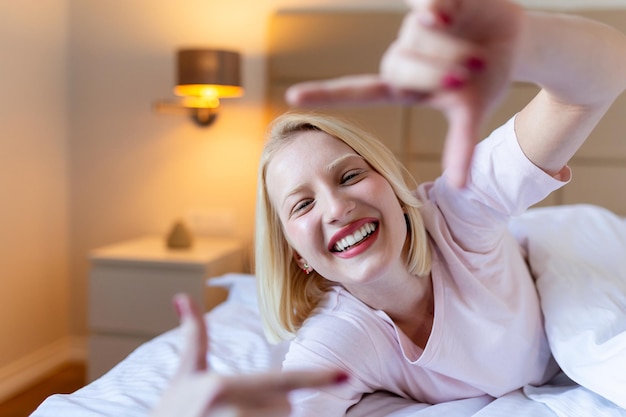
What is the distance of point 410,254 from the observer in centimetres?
116

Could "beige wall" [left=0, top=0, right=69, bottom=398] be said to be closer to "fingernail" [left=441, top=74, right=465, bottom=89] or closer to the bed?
the bed

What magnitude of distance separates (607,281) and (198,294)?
60.9 inches

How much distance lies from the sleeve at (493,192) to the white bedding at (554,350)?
230 millimetres

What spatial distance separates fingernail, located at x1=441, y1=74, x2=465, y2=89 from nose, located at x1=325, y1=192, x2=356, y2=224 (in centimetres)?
51

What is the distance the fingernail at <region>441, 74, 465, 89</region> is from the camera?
0.53m

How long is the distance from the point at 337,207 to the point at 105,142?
229cm

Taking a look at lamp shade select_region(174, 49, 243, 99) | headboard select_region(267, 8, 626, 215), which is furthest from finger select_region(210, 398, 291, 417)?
lamp shade select_region(174, 49, 243, 99)

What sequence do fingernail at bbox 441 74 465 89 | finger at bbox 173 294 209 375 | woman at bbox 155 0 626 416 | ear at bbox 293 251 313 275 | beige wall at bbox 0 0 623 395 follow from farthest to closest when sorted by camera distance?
beige wall at bbox 0 0 623 395 → ear at bbox 293 251 313 275 → woman at bbox 155 0 626 416 → finger at bbox 173 294 209 375 → fingernail at bbox 441 74 465 89

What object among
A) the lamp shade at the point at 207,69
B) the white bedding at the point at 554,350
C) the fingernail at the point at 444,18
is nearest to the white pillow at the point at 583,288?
the white bedding at the point at 554,350

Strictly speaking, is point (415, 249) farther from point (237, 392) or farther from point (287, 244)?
point (237, 392)

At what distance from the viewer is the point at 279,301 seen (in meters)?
1.25

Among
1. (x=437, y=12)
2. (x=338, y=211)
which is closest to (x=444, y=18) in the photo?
(x=437, y=12)

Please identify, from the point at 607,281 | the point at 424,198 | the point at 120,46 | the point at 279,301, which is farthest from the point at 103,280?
the point at 607,281

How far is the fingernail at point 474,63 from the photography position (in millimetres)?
548
